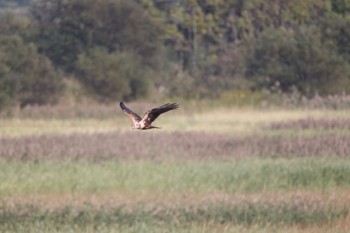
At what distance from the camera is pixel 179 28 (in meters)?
36.8

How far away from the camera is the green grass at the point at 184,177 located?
1541cm

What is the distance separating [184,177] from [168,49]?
20866 millimetres

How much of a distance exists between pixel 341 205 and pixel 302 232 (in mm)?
1199

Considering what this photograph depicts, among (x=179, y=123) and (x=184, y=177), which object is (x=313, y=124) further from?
(x=179, y=123)

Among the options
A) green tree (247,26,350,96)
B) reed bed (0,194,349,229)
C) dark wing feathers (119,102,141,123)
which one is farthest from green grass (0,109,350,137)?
dark wing feathers (119,102,141,123)

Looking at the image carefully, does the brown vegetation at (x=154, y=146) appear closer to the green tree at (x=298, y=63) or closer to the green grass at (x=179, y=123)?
the green grass at (x=179, y=123)

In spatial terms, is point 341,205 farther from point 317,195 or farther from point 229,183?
point 229,183

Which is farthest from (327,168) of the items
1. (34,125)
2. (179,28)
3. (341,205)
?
(179,28)

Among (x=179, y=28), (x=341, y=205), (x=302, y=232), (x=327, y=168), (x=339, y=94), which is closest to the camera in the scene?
(x=302, y=232)

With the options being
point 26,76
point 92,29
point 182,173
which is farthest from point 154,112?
point 92,29

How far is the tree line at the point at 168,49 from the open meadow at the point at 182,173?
1160mm

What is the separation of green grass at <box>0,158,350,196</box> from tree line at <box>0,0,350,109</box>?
2.03 meters

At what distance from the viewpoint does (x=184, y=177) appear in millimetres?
16109

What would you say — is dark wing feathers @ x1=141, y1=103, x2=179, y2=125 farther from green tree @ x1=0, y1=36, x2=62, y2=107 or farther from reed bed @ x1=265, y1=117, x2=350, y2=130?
green tree @ x1=0, y1=36, x2=62, y2=107
